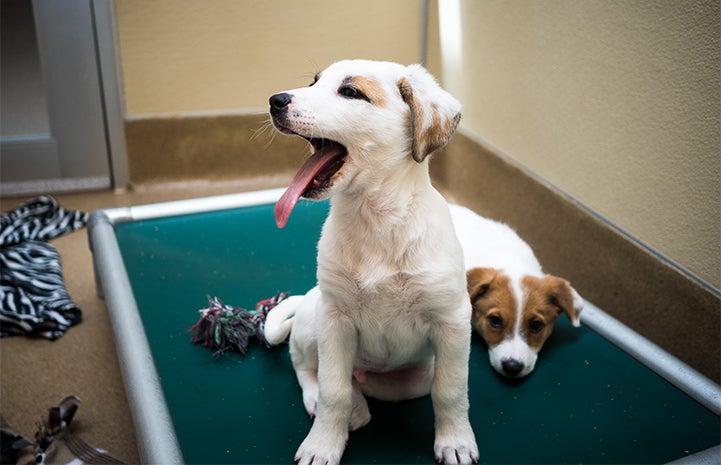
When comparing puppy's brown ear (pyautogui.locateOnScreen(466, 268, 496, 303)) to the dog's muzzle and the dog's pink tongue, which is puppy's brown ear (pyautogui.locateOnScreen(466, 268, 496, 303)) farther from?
the dog's muzzle

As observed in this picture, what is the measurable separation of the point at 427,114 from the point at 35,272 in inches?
71.7

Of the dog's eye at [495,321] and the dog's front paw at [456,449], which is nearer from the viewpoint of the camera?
the dog's front paw at [456,449]

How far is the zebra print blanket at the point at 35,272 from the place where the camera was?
2.32m

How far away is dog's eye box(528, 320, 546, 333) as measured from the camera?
1.82 metres

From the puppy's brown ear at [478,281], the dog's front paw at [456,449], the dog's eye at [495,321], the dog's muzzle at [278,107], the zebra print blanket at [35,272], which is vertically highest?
the dog's muzzle at [278,107]

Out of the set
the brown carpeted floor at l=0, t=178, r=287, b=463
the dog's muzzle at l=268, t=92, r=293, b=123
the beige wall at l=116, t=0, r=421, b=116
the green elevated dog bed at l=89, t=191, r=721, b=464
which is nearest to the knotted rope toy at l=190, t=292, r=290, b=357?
the green elevated dog bed at l=89, t=191, r=721, b=464

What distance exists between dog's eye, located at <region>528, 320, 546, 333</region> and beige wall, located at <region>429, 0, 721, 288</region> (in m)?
0.55

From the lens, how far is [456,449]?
4.81 ft

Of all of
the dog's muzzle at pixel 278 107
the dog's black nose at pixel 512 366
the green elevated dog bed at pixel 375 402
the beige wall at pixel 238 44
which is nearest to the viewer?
the dog's muzzle at pixel 278 107

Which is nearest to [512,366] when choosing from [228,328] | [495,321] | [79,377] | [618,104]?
[495,321]

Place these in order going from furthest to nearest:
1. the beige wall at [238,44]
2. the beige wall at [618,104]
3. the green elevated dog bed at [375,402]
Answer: the beige wall at [238,44] → the beige wall at [618,104] → the green elevated dog bed at [375,402]

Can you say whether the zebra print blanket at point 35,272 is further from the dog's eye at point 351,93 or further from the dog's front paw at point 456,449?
the dog's eye at point 351,93

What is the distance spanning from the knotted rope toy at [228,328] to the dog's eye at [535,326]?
0.67 m

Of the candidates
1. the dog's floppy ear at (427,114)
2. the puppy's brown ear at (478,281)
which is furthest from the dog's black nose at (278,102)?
the puppy's brown ear at (478,281)
